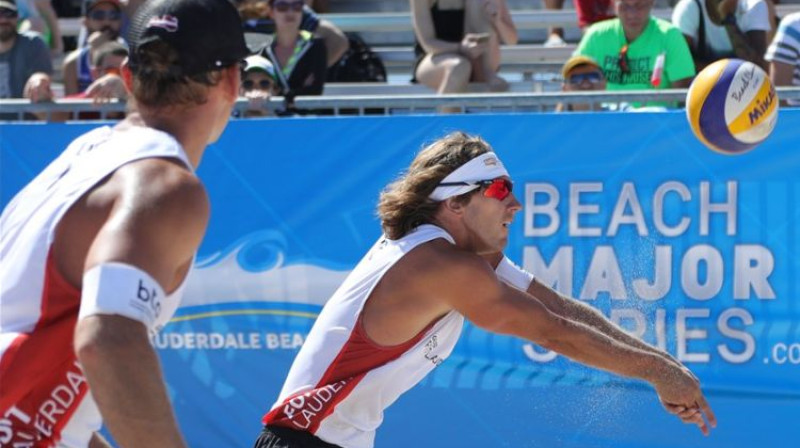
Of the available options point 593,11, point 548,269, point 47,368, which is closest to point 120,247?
point 47,368

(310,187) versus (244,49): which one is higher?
(244,49)

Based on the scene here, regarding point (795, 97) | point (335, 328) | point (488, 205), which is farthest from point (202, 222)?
point (795, 97)

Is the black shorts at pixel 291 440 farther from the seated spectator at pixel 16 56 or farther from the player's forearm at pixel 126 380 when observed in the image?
the seated spectator at pixel 16 56

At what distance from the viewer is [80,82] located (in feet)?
26.9

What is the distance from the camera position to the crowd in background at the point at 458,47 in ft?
23.6

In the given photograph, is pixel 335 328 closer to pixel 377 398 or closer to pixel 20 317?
pixel 377 398

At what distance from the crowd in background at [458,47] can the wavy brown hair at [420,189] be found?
274 cm

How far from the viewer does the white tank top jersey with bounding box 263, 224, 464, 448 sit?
3.81m

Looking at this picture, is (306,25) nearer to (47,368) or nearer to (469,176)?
(469,176)

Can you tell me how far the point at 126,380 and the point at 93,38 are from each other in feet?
21.6

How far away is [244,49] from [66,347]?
62cm

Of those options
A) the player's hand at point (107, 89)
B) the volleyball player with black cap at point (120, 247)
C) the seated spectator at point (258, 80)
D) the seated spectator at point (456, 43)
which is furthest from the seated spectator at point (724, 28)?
the volleyball player with black cap at point (120, 247)

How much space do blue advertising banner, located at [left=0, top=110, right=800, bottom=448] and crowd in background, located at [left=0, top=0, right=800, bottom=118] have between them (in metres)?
0.56

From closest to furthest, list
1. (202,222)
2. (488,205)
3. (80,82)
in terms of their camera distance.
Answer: (202,222) < (488,205) < (80,82)
